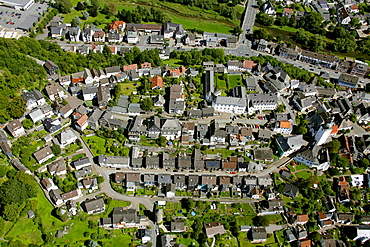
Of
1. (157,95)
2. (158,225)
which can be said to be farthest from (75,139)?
(158,225)

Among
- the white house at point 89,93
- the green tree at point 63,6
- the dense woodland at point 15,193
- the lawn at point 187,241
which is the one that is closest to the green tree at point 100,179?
the dense woodland at point 15,193

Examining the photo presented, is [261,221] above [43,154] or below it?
above

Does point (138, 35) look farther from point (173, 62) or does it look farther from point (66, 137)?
point (66, 137)

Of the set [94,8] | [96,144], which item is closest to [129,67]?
[96,144]

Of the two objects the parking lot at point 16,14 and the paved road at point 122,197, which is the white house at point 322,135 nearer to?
the paved road at point 122,197

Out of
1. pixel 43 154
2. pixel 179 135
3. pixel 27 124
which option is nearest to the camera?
pixel 43 154

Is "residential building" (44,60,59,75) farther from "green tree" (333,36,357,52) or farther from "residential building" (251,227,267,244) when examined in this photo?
"green tree" (333,36,357,52)

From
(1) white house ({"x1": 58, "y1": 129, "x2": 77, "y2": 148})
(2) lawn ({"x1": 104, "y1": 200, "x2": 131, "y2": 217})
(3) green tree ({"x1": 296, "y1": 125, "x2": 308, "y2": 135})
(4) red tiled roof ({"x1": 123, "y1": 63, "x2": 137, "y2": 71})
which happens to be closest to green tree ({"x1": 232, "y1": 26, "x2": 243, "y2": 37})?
(4) red tiled roof ({"x1": 123, "y1": 63, "x2": 137, "y2": 71})
